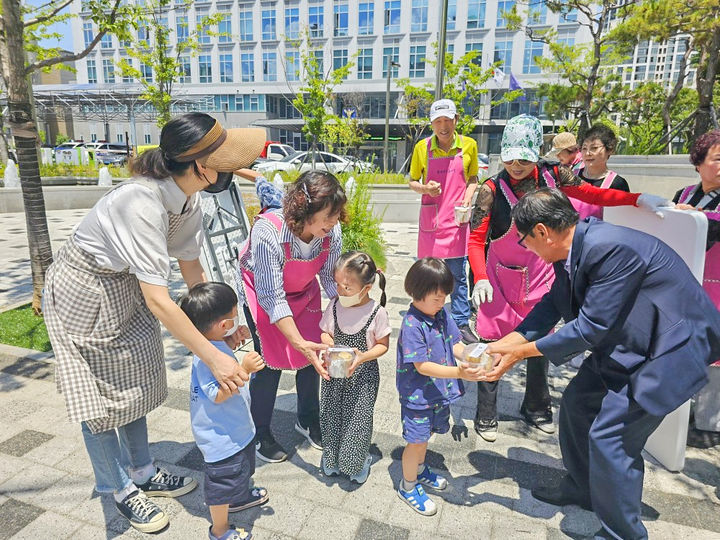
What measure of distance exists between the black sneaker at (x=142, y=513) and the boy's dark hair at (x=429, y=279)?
65.8 inches

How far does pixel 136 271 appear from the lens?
1891 mm

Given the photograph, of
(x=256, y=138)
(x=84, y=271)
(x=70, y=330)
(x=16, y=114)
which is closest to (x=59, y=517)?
(x=70, y=330)

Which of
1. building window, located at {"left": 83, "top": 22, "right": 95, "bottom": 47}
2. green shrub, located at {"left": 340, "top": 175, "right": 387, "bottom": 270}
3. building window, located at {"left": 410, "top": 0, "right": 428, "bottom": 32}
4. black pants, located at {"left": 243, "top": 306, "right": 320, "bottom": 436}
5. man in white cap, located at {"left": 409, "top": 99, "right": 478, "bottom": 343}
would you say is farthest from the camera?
building window, located at {"left": 83, "top": 22, "right": 95, "bottom": 47}

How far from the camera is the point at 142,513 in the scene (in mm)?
2338

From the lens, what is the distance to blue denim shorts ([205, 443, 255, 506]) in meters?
2.12

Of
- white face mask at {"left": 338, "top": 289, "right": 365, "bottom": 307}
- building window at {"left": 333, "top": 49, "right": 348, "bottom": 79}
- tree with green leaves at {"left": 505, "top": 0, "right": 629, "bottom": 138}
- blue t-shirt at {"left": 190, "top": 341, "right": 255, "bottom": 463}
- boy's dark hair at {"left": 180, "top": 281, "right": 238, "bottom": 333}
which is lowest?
blue t-shirt at {"left": 190, "top": 341, "right": 255, "bottom": 463}

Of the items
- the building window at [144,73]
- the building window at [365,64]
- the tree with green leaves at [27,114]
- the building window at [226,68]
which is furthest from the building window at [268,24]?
the tree with green leaves at [27,114]

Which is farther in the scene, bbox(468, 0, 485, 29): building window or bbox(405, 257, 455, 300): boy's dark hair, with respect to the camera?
bbox(468, 0, 485, 29): building window

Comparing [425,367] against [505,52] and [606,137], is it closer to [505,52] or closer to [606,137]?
[606,137]

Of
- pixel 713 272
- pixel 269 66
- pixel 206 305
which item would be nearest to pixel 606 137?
pixel 713 272

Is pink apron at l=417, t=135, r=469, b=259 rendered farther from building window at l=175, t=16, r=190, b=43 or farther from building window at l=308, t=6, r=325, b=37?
building window at l=308, t=6, r=325, b=37

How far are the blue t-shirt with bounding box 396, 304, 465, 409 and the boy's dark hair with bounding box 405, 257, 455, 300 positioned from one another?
13 centimetres

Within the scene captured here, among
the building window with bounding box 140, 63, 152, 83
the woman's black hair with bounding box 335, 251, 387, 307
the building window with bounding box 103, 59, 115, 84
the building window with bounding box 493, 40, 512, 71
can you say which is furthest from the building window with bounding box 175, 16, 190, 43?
the building window with bounding box 493, 40, 512, 71

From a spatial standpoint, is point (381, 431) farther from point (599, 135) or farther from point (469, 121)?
A: point (469, 121)
